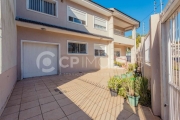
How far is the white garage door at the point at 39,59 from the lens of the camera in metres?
6.96

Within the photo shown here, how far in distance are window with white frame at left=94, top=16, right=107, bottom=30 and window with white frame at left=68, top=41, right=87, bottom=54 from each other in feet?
10.3

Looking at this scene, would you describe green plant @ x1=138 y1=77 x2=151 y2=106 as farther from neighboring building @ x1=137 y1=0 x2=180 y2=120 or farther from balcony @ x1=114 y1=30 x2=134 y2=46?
balcony @ x1=114 y1=30 x2=134 y2=46

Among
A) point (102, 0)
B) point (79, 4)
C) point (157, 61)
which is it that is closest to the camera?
point (157, 61)

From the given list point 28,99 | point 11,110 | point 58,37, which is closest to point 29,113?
point 11,110

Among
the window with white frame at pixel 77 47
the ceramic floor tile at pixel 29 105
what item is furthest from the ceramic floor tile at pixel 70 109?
the window with white frame at pixel 77 47

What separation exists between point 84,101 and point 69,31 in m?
6.40

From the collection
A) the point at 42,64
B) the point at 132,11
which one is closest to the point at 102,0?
the point at 132,11

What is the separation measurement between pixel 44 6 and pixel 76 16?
3027mm

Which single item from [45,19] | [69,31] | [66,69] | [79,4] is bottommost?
[66,69]

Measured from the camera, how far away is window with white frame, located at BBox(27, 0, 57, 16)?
7.42m

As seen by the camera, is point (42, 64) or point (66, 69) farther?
point (66, 69)

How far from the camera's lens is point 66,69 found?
8.92 metres

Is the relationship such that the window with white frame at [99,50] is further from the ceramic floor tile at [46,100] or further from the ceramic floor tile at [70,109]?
the ceramic floor tile at [70,109]

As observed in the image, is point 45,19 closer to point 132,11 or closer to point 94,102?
point 94,102
